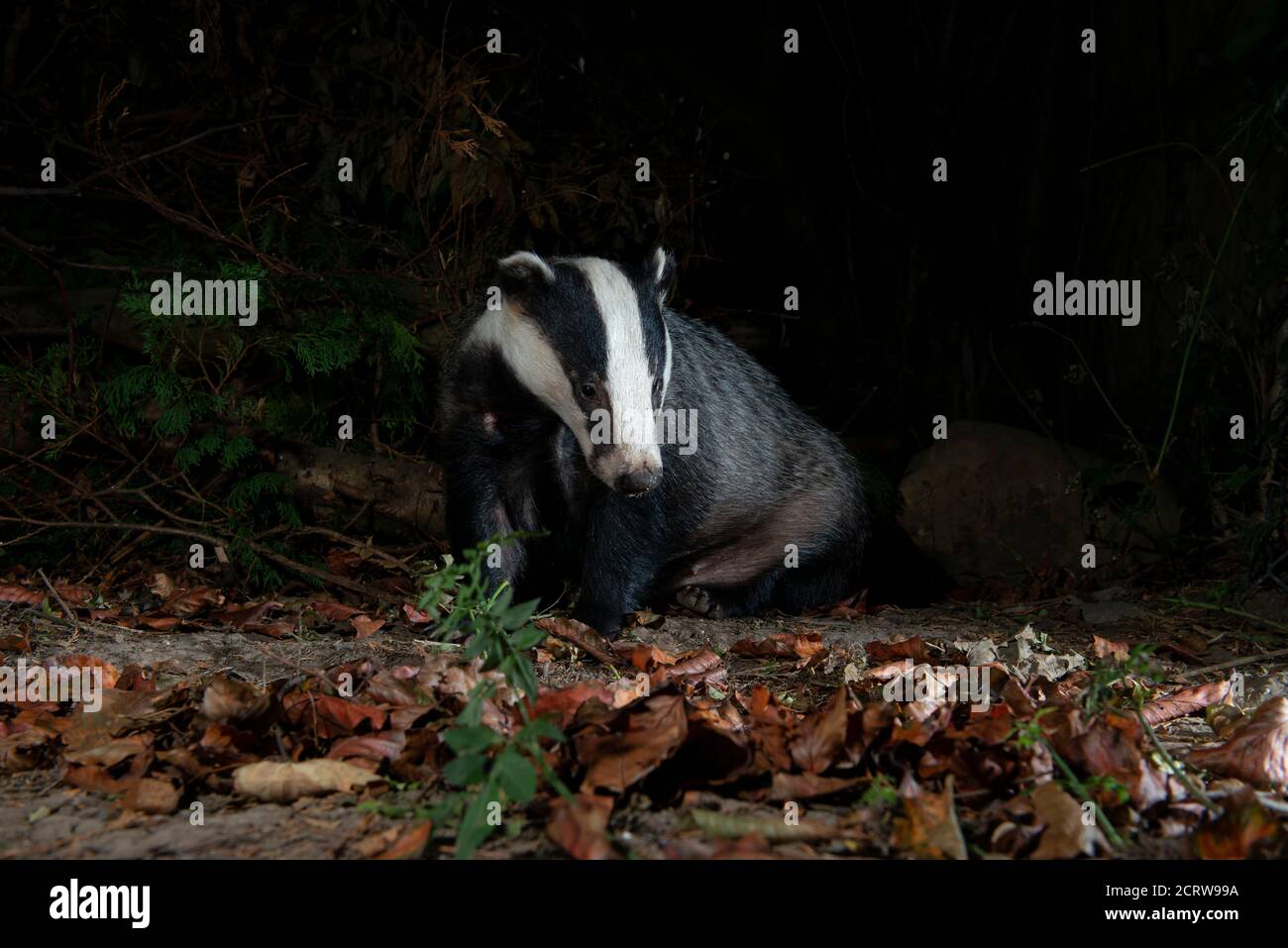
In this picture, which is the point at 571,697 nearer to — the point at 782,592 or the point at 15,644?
the point at 15,644

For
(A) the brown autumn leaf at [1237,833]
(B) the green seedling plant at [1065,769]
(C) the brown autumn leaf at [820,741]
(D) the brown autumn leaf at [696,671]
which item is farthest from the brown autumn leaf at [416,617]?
(A) the brown autumn leaf at [1237,833]

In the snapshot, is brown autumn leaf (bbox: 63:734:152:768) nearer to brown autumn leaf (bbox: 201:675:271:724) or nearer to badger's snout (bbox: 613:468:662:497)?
brown autumn leaf (bbox: 201:675:271:724)

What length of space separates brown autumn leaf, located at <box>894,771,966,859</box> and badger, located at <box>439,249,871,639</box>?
4.66 ft

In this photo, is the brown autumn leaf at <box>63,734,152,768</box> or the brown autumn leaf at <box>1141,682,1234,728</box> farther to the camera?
the brown autumn leaf at <box>1141,682,1234,728</box>

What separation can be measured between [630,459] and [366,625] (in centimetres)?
99

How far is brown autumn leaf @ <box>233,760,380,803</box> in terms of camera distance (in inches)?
70.1

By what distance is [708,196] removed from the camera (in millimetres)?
5559


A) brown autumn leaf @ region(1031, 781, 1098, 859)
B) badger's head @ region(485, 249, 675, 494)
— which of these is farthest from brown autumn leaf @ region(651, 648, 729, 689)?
brown autumn leaf @ region(1031, 781, 1098, 859)

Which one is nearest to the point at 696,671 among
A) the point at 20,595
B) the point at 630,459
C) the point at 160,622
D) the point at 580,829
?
the point at 630,459

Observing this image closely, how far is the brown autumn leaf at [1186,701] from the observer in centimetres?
228

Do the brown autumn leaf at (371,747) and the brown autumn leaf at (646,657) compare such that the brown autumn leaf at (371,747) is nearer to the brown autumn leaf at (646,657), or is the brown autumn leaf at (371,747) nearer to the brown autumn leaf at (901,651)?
the brown autumn leaf at (646,657)

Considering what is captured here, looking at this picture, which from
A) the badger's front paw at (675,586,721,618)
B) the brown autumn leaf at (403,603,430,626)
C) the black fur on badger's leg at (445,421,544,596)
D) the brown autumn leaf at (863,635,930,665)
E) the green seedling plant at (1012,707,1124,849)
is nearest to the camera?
the green seedling plant at (1012,707,1124,849)

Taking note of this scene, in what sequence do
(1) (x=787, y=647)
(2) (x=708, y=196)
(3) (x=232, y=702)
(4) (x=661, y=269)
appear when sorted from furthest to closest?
(2) (x=708, y=196)
(4) (x=661, y=269)
(1) (x=787, y=647)
(3) (x=232, y=702)

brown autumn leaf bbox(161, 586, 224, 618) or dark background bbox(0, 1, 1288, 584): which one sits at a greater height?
dark background bbox(0, 1, 1288, 584)
